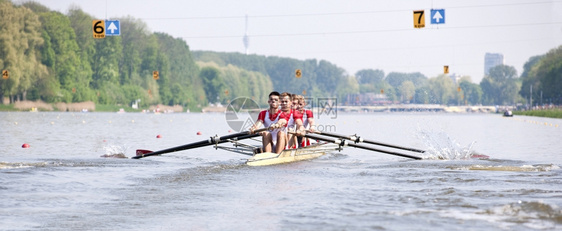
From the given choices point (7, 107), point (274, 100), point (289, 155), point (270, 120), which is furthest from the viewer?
point (7, 107)

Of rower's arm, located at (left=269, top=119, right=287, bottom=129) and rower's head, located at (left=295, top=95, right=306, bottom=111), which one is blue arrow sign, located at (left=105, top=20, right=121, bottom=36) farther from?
rower's arm, located at (left=269, top=119, right=287, bottom=129)

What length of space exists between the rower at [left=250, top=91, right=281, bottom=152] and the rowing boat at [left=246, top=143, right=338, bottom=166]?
0.50m

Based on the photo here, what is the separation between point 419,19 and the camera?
3369cm

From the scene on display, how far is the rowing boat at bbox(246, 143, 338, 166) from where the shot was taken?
17.0 metres

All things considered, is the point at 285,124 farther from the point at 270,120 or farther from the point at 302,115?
the point at 302,115

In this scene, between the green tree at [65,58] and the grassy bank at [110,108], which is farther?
the grassy bank at [110,108]

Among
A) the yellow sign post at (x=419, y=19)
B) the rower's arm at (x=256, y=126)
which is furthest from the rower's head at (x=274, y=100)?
the yellow sign post at (x=419, y=19)

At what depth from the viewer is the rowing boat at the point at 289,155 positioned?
1702 cm

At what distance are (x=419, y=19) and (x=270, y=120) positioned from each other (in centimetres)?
1683

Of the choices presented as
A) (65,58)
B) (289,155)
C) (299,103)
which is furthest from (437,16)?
(65,58)

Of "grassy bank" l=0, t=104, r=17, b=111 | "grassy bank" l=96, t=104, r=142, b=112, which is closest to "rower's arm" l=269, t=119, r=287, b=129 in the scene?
"grassy bank" l=0, t=104, r=17, b=111

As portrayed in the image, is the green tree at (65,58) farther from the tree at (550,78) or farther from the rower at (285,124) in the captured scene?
the rower at (285,124)

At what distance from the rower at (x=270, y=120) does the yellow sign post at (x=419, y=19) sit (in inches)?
649

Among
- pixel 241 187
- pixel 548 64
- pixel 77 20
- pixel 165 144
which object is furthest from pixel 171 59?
pixel 241 187
